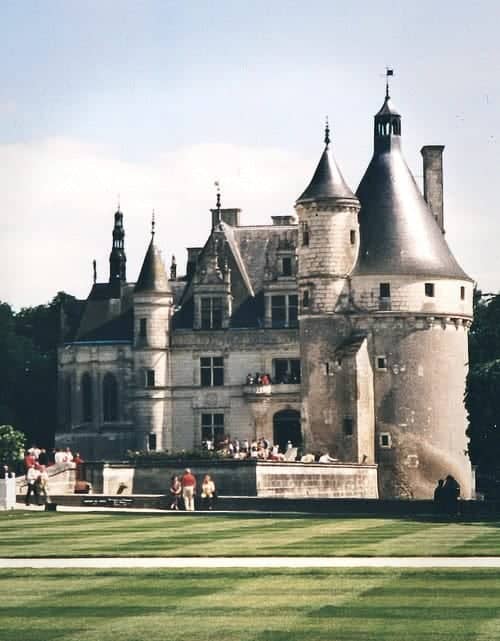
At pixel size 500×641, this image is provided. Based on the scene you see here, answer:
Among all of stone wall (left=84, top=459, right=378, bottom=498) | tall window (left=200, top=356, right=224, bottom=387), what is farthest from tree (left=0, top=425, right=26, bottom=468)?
stone wall (left=84, top=459, right=378, bottom=498)

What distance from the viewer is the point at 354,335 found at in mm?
81688

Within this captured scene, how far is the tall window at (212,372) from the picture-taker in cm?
8631

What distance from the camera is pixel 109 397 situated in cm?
8800

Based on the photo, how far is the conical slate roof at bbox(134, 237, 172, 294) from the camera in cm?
8588

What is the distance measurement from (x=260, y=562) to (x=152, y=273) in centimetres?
5807

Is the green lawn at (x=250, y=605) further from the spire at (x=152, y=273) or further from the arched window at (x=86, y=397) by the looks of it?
the arched window at (x=86, y=397)

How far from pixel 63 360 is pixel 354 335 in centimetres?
1525

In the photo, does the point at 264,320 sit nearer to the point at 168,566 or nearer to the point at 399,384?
the point at 399,384

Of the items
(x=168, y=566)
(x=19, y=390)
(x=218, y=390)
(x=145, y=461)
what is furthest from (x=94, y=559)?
(x=19, y=390)

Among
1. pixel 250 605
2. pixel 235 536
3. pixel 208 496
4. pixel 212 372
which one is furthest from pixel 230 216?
pixel 250 605

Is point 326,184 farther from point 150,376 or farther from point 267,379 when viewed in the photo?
point 150,376

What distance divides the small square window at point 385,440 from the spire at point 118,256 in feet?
55.6

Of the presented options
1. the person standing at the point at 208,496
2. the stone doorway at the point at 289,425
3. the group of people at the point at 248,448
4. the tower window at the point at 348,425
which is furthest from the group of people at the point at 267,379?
the person standing at the point at 208,496

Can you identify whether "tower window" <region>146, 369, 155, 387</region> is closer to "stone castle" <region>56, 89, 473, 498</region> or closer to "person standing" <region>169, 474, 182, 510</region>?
"stone castle" <region>56, 89, 473, 498</region>
